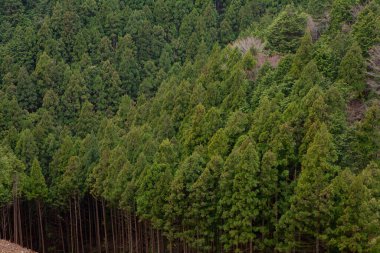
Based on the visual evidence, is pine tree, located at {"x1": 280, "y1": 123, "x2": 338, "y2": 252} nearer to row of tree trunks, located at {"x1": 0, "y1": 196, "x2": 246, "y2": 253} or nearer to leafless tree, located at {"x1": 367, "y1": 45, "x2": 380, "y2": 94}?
leafless tree, located at {"x1": 367, "y1": 45, "x2": 380, "y2": 94}

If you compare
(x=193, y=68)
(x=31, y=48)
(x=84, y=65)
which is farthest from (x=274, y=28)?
(x=31, y=48)

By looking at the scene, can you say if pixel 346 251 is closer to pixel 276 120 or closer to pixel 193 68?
pixel 276 120

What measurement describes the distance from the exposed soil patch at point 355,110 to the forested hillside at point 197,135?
12 cm

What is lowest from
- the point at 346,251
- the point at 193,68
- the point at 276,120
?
the point at 346,251

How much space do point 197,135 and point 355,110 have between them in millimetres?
11332

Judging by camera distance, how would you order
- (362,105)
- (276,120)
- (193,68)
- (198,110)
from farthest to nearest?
1. (193,68)
2. (198,110)
3. (362,105)
4. (276,120)

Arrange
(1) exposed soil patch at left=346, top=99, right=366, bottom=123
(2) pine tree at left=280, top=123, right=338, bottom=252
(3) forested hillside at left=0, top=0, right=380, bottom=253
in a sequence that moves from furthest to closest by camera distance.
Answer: (1) exposed soil patch at left=346, top=99, right=366, bottom=123 < (3) forested hillside at left=0, top=0, right=380, bottom=253 < (2) pine tree at left=280, top=123, right=338, bottom=252

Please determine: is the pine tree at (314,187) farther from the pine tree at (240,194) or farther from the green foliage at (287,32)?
the green foliage at (287,32)

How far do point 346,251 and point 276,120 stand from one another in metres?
9.42

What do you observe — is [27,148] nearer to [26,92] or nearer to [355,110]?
[26,92]

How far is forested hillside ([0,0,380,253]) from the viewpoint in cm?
3403

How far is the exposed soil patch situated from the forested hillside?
0.12 metres

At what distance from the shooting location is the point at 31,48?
74.7m

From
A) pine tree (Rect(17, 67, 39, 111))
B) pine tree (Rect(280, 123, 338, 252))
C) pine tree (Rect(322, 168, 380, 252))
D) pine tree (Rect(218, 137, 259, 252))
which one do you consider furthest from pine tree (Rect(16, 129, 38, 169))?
pine tree (Rect(322, 168, 380, 252))
